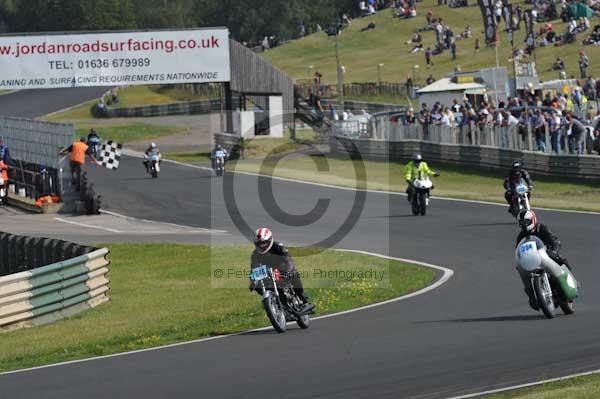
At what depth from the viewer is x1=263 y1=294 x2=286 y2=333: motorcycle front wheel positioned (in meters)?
14.0

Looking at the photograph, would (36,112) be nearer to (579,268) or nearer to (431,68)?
(431,68)

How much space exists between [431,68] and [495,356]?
59.5 metres

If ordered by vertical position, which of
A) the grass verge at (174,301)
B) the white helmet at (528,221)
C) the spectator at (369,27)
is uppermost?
the spectator at (369,27)

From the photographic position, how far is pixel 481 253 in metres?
21.2

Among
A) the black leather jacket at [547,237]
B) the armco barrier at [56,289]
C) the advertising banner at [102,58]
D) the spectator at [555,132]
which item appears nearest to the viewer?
the black leather jacket at [547,237]

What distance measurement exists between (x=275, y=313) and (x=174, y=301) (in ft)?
14.5

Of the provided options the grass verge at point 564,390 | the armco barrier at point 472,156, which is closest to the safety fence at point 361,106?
the armco barrier at point 472,156

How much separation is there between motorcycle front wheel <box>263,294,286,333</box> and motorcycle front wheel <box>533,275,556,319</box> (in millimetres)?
2857

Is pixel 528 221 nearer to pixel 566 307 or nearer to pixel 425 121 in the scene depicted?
pixel 566 307

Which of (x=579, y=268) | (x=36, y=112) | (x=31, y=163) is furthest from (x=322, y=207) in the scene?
(x=36, y=112)

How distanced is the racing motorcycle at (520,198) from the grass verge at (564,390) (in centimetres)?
1297

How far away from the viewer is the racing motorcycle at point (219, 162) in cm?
3972

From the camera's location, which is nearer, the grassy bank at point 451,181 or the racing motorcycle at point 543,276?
the racing motorcycle at point 543,276

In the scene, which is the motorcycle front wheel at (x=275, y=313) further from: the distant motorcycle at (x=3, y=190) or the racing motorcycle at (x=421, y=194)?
the distant motorcycle at (x=3, y=190)
